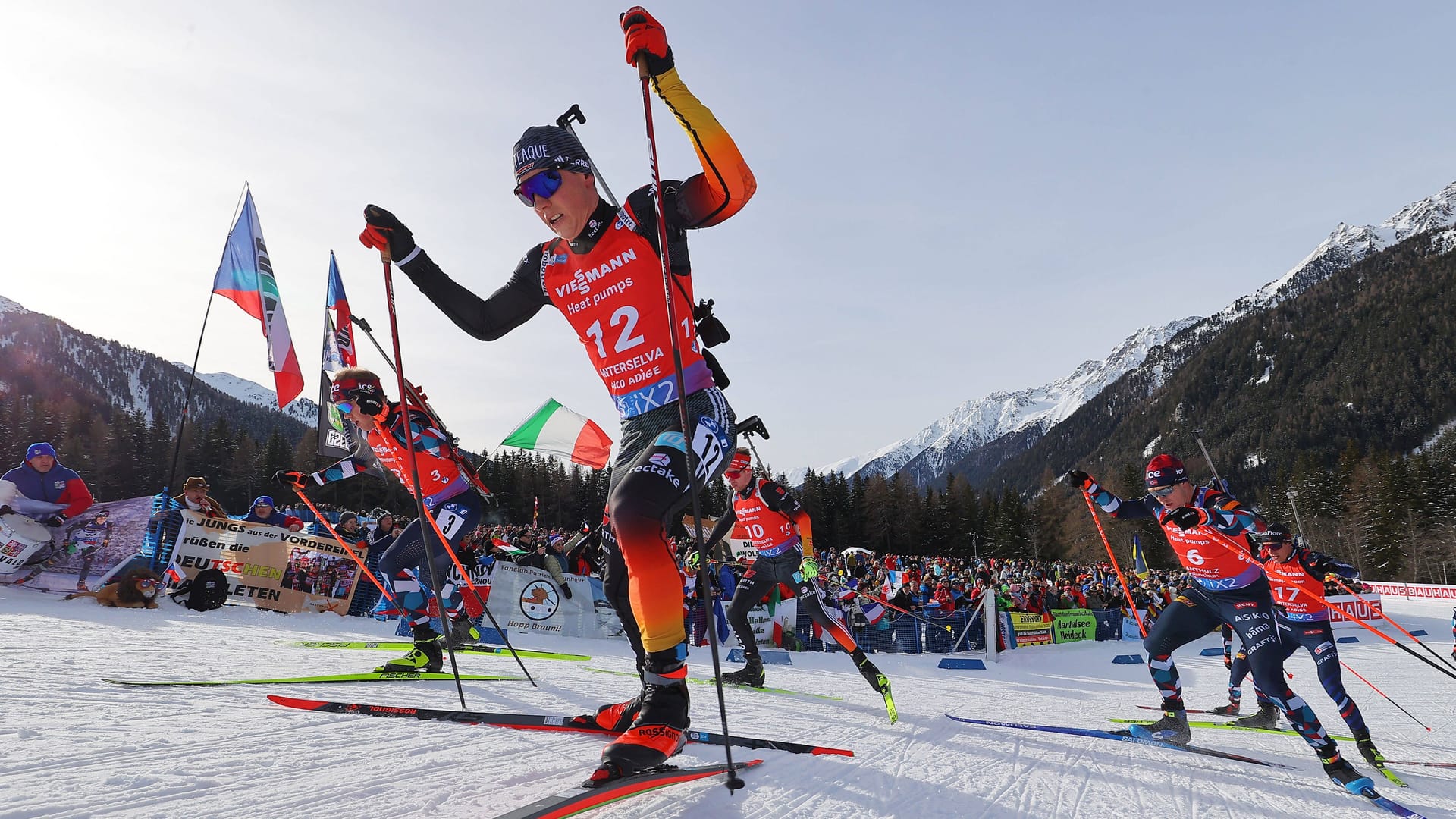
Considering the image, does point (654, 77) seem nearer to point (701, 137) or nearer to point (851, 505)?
point (701, 137)

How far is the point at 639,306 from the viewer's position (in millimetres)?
2812

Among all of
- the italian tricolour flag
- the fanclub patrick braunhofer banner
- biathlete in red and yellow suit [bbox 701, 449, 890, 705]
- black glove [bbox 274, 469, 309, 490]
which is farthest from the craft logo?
black glove [bbox 274, 469, 309, 490]

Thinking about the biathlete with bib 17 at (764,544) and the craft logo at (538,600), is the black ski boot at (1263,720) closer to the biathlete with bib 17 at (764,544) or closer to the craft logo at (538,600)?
the biathlete with bib 17 at (764,544)

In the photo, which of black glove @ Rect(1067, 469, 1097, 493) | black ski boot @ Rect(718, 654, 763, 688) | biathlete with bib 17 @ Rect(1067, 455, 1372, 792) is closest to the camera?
biathlete with bib 17 @ Rect(1067, 455, 1372, 792)

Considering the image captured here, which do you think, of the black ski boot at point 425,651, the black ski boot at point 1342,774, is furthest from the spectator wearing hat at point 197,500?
the black ski boot at point 1342,774

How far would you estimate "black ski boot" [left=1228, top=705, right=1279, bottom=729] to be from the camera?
646 cm

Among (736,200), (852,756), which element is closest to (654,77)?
(736,200)

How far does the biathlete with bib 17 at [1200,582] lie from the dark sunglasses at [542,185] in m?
3.94

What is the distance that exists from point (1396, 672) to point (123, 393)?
202 metres

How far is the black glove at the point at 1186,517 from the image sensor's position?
189 inches

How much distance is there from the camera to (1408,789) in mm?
4148

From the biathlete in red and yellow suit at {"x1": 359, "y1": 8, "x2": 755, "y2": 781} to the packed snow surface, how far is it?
55 cm

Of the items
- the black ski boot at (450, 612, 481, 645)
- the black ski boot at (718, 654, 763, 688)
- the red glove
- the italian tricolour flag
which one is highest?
the italian tricolour flag

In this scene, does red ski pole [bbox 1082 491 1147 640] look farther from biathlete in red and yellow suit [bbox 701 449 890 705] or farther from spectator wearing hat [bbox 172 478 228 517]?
spectator wearing hat [bbox 172 478 228 517]
